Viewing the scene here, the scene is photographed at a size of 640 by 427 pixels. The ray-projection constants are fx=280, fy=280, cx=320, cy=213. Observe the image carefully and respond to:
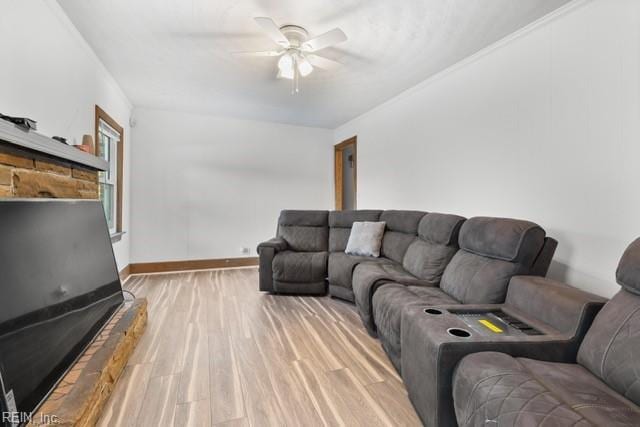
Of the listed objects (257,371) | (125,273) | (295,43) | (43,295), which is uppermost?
(295,43)

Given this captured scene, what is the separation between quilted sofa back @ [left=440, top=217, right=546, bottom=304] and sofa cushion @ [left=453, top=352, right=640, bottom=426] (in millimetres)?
669

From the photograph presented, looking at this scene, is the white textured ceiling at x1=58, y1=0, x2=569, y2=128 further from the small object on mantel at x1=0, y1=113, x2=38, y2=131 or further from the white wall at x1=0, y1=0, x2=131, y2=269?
the small object on mantel at x1=0, y1=113, x2=38, y2=131

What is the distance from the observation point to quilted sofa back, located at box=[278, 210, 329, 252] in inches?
154

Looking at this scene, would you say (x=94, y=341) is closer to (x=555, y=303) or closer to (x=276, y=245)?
(x=276, y=245)

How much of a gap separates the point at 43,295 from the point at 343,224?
3.12 meters

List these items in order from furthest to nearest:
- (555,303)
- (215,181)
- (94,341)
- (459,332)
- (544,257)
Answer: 1. (215,181)
2. (544,257)
3. (94,341)
4. (555,303)
5. (459,332)

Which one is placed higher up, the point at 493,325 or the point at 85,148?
the point at 85,148

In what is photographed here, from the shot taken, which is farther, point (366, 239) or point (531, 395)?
point (366, 239)

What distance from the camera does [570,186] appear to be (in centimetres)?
195

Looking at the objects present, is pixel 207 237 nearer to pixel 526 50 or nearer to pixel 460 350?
pixel 460 350

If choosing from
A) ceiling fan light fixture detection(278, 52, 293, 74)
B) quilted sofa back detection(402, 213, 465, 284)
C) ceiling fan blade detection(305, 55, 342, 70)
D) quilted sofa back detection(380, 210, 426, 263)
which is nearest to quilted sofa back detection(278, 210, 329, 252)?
quilted sofa back detection(380, 210, 426, 263)

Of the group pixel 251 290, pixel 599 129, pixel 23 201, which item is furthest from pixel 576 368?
pixel 251 290

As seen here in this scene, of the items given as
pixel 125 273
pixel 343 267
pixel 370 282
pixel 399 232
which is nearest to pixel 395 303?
pixel 370 282

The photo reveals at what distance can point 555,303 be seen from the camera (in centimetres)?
143
